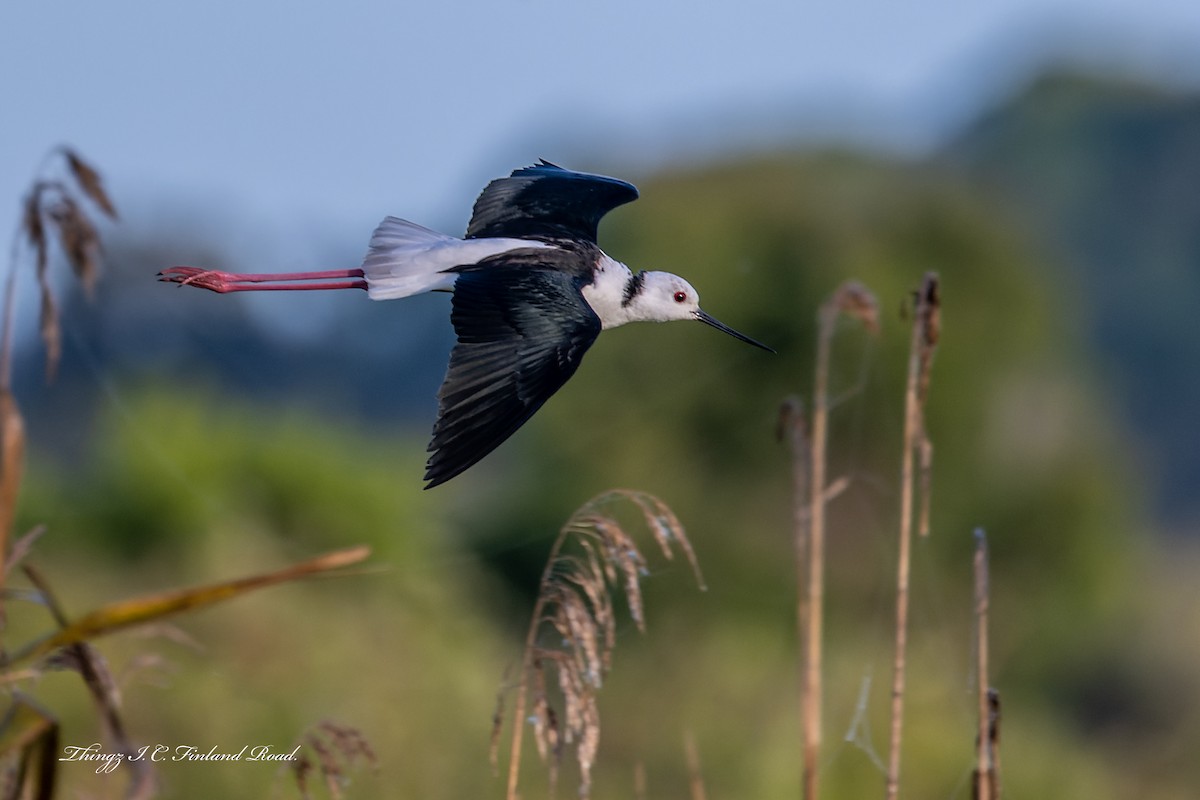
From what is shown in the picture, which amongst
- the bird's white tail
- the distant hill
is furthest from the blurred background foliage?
the distant hill

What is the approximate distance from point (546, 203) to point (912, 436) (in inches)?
67.9

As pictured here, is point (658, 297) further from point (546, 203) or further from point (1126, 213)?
point (1126, 213)

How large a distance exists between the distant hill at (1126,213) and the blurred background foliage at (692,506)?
1.31 metres

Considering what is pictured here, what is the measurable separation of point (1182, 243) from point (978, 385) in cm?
2240

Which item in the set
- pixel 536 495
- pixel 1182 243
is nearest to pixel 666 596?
pixel 536 495

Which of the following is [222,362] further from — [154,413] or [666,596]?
[666,596]

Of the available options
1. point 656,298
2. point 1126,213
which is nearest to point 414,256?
point 656,298

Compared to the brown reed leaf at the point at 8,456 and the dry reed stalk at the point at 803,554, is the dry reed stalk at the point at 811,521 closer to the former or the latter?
the dry reed stalk at the point at 803,554

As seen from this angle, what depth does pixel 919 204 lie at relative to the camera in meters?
20.4

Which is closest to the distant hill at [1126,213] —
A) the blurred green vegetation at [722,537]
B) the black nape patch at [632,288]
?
the blurred green vegetation at [722,537]

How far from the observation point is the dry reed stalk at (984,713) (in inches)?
88.8

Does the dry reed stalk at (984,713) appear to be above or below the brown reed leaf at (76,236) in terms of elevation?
below

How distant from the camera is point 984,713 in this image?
2.29 meters

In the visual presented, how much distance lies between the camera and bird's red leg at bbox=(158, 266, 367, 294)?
11.2 ft
